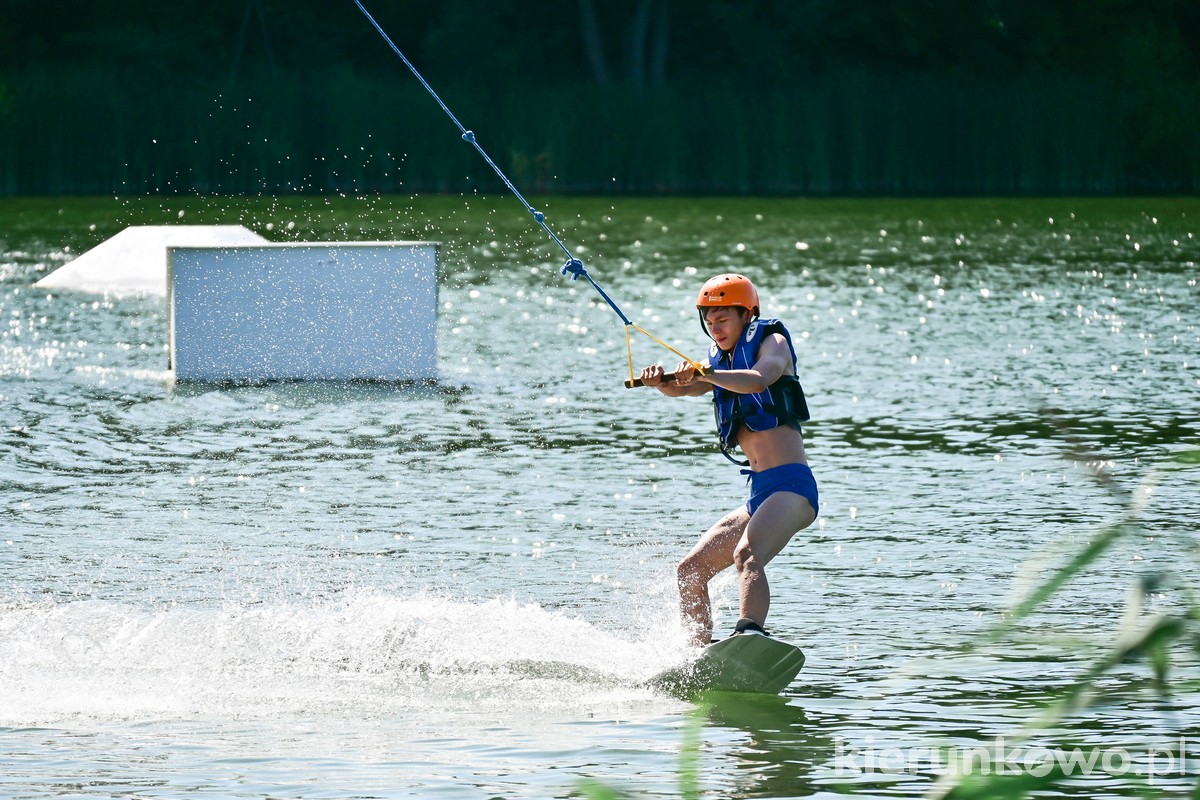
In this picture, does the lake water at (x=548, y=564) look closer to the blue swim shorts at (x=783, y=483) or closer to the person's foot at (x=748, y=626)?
the person's foot at (x=748, y=626)

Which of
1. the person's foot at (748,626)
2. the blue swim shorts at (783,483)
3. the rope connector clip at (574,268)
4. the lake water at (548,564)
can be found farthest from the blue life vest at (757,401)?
the rope connector clip at (574,268)

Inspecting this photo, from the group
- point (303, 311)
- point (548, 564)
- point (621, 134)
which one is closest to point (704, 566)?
point (548, 564)

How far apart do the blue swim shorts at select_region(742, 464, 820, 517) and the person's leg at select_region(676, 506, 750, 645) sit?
98 millimetres

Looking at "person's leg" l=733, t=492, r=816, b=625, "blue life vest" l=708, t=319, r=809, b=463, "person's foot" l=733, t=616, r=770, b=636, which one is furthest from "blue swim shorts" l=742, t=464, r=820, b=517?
"person's foot" l=733, t=616, r=770, b=636

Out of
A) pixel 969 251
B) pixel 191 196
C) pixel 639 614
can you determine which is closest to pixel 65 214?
pixel 191 196

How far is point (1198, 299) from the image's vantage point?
24062 millimetres

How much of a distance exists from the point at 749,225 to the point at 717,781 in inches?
1331

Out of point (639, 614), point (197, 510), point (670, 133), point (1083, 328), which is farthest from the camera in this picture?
point (670, 133)

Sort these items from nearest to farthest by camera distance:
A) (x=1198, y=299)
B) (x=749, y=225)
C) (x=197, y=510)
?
(x=197, y=510), (x=1198, y=299), (x=749, y=225)

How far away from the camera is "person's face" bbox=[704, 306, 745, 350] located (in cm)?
719

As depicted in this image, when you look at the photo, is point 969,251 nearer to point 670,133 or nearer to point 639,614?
point 670,133

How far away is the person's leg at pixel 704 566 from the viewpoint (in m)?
7.16

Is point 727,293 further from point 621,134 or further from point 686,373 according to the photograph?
point 621,134

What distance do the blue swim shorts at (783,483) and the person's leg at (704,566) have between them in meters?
0.10
